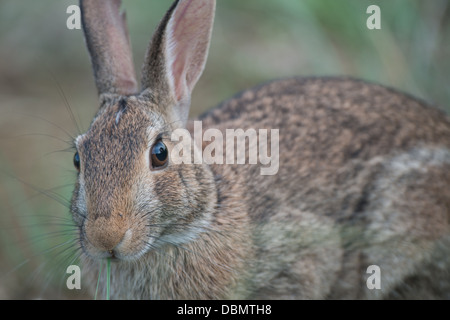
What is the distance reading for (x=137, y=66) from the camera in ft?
25.2

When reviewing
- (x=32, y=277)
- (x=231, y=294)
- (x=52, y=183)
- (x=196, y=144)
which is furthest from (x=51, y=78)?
(x=231, y=294)

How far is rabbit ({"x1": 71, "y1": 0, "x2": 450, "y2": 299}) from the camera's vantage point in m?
4.20

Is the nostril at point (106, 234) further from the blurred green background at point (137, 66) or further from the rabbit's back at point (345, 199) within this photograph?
the blurred green background at point (137, 66)

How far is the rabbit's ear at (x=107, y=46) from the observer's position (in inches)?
186

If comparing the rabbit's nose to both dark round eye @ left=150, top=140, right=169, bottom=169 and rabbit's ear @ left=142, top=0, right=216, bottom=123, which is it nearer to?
dark round eye @ left=150, top=140, right=169, bottom=169

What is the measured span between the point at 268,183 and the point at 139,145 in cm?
119

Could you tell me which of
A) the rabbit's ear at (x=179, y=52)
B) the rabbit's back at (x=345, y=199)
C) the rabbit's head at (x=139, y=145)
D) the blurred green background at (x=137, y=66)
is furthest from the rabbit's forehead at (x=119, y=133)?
the blurred green background at (x=137, y=66)

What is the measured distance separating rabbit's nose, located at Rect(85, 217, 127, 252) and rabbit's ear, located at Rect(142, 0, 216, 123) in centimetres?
102

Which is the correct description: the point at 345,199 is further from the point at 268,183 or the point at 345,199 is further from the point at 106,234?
the point at 106,234

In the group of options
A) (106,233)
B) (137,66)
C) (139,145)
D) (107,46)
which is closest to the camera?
(106,233)

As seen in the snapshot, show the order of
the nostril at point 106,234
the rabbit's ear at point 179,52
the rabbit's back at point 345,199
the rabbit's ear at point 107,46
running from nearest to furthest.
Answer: the nostril at point 106,234, the rabbit's ear at point 179,52, the rabbit's ear at point 107,46, the rabbit's back at point 345,199

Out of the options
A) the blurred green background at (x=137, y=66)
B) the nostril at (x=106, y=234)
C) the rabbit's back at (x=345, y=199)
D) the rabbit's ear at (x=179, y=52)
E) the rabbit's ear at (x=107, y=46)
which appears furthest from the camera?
the blurred green background at (x=137, y=66)

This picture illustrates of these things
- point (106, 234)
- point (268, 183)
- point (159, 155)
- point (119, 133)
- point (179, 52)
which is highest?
point (179, 52)

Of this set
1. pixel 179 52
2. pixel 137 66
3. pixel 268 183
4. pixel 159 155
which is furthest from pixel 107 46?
pixel 137 66
